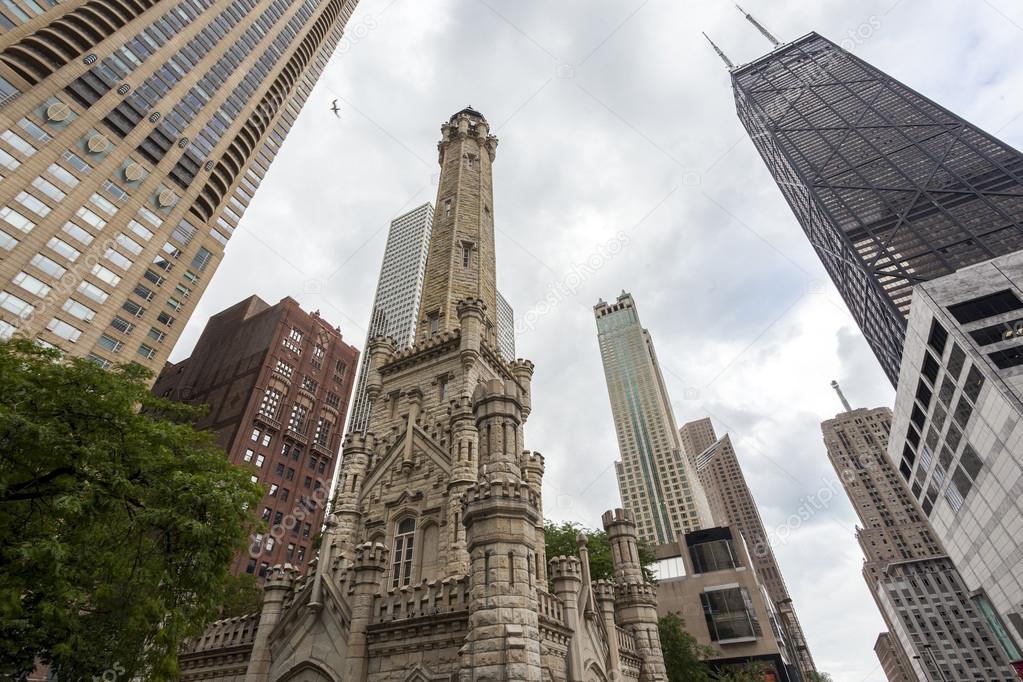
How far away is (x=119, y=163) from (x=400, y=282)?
94309 millimetres

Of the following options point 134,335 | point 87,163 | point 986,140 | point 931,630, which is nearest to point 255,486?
point 134,335

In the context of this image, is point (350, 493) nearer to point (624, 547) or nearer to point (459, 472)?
point (459, 472)

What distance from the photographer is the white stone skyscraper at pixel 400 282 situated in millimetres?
130375

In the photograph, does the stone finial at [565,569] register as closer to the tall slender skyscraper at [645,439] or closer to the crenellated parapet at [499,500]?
A: the crenellated parapet at [499,500]

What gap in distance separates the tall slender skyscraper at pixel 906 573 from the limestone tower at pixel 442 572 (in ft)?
303

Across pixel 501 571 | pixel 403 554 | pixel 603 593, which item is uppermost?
pixel 403 554

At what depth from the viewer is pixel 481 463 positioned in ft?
50.6

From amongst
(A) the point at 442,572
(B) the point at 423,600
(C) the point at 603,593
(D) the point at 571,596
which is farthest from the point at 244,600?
A: (D) the point at 571,596

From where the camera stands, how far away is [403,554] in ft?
59.5

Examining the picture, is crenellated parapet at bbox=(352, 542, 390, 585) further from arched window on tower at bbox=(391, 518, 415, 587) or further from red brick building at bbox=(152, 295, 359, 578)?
red brick building at bbox=(152, 295, 359, 578)

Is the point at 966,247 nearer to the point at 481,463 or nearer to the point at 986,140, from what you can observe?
the point at 986,140

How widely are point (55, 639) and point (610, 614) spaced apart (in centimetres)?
1604

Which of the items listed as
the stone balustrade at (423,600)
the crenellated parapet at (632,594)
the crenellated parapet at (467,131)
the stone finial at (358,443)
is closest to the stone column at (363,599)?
the stone balustrade at (423,600)

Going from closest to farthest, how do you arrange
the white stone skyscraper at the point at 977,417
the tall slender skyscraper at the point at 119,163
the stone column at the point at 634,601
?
the stone column at the point at 634,601 < the white stone skyscraper at the point at 977,417 < the tall slender skyscraper at the point at 119,163
